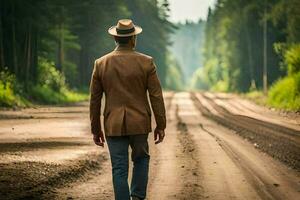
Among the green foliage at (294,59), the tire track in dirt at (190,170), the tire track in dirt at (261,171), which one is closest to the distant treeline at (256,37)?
the green foliage at (294,59)

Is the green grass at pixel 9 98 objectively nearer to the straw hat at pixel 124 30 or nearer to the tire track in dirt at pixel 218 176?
the tire track in dirt at pixel 218 176

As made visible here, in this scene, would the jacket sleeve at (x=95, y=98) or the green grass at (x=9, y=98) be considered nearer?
the jacket sleeve at (x=95, y=98)

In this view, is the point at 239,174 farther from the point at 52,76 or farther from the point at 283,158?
the point at 52,76

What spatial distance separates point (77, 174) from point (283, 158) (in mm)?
4723

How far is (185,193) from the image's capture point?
31.1ft

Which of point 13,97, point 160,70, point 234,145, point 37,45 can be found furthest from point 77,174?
point 160,70

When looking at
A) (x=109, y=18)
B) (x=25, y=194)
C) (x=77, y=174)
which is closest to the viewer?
(x=25, y=194)

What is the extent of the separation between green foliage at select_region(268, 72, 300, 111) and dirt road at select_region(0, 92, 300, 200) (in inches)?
521

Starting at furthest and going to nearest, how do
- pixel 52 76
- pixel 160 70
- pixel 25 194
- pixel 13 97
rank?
pixel 160 70, pixel 52 76, pixel 13 97, pixel 25 194

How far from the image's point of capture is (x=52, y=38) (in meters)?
43.2

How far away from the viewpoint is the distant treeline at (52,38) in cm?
3766

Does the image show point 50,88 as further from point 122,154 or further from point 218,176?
point 122,154

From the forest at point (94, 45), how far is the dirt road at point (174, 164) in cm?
1414

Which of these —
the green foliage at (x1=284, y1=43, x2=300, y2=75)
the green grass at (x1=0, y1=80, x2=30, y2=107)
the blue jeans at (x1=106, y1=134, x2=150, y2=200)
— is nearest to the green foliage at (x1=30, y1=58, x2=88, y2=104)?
the green grass at (x1=0, y1=80, x2=30, y2=107)
